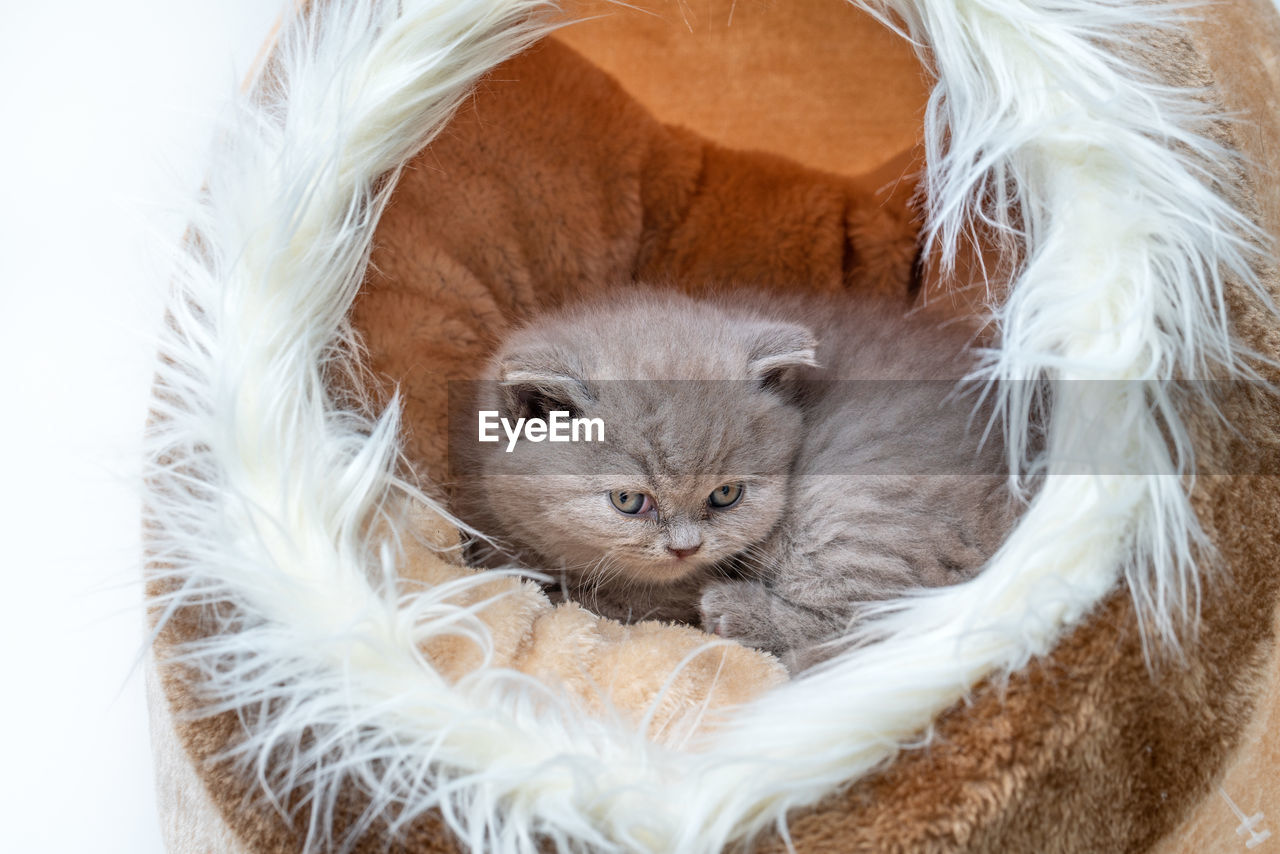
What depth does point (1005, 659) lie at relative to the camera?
96 centimetres

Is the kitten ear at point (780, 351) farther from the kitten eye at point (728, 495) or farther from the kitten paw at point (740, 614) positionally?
the kitten paw at point (740, 614)

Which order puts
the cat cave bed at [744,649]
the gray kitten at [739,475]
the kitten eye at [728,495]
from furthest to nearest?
the kitten eye at [728,495] < the gray kitten at [739,475] < the cat cave bed at [744,649]

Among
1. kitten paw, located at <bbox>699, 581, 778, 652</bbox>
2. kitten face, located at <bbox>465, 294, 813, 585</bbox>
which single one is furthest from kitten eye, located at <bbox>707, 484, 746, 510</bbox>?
kitten paw, located at <bbox>699, 581, 778, 652</bbox>

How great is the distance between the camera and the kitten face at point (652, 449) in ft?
4.48

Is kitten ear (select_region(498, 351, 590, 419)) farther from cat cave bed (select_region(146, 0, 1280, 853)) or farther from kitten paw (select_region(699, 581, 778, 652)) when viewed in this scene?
kitten paw (select_region(699, 581, 778, 652))

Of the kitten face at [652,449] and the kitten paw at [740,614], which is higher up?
the kitten face at [652,449]

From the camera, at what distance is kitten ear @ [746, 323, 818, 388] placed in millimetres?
1387

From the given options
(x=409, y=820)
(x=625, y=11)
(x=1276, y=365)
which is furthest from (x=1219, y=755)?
(x=625, y=11)

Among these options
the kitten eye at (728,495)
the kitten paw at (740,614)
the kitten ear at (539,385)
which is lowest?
the kitten paw at (740,614)

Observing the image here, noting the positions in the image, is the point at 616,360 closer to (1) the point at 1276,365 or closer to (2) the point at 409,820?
(2) the point at 409,820

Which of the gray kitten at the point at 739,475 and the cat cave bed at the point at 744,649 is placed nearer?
the cat cave bed at the point at 744,649

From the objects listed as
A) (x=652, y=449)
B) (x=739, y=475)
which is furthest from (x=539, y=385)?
(x=739, y=475)

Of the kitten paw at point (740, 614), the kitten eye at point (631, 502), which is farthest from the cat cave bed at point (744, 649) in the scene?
the kitten eye at point (631, 502)

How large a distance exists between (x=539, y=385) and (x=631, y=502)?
212 millimetres
